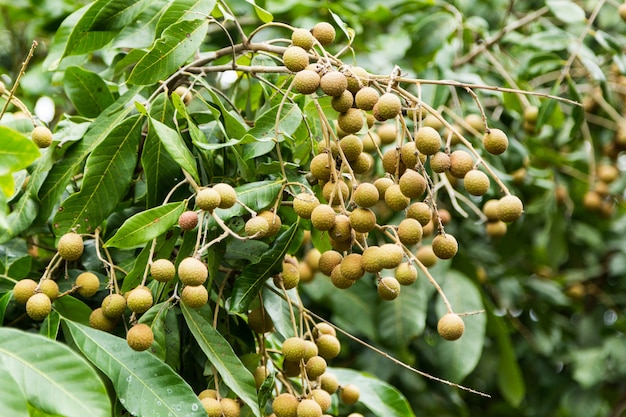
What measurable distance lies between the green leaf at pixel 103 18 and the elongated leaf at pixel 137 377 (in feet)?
1.46

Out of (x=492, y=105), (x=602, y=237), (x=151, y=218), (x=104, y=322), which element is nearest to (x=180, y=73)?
(x=151, y=218)

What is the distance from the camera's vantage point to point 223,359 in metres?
0.92

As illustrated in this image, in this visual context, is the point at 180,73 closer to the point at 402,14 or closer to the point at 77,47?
the point at 77,47

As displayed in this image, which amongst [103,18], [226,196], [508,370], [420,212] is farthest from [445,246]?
[508,370]

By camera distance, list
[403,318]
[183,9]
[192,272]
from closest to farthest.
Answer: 1. [192,272]
2. [183,9]
3. [403,318]

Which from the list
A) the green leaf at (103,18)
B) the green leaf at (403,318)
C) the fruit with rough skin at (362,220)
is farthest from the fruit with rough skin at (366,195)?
the green leaf at (403,318)

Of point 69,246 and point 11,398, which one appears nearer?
point 11,398

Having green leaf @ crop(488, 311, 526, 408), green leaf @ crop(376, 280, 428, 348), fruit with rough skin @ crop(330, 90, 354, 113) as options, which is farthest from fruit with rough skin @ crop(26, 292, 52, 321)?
green leaf @ crop(488, 311, 526, 408)

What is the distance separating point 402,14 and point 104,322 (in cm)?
148

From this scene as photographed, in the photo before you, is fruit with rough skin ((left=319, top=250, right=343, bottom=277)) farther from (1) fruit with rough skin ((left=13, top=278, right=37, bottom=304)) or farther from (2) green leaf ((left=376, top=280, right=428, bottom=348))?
(2) green leaf ((left=376, top=280, right=428, bottom=348))

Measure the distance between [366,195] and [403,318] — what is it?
1018 millimetres

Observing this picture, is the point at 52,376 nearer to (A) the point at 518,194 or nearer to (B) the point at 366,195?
Answer: (B) the point at 366,195

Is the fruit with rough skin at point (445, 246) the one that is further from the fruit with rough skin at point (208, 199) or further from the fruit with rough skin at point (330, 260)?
the fruit with rough skin at point (208, 199)

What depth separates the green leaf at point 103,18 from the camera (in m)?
1.10
